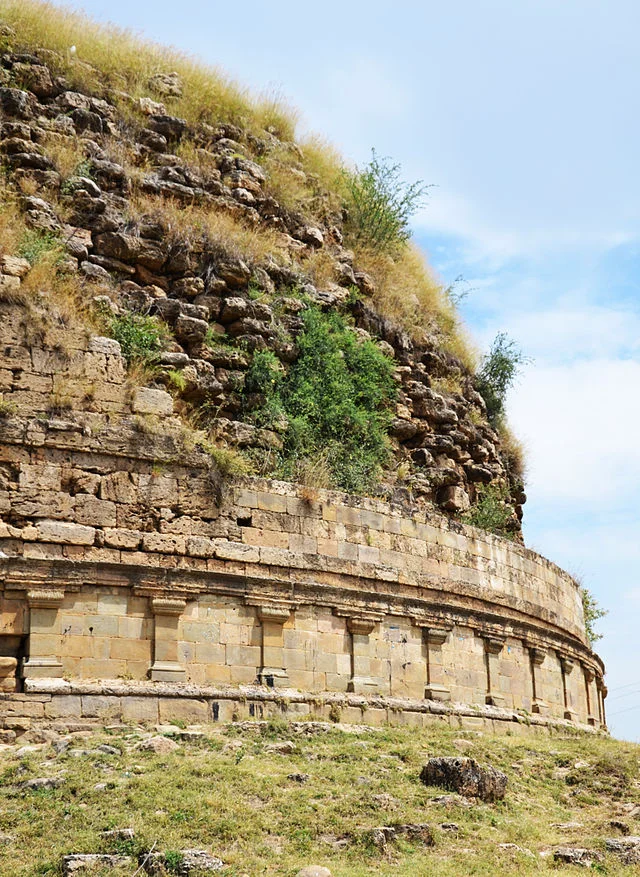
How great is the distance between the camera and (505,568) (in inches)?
806

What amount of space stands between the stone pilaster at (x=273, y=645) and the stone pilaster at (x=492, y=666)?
4.18 metres

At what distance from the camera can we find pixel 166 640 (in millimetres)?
15461

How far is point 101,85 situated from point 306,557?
10.5m

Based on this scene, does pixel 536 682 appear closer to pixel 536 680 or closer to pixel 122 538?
pixel 536 680

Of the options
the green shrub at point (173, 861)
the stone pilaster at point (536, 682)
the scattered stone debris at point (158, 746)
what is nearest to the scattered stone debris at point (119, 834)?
the green shrub at point (173, 861)

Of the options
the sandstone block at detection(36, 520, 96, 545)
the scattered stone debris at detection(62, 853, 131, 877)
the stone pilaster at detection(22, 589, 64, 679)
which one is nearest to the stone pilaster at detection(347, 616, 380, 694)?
the sandstone block at detection(36, 520, 96, 545)

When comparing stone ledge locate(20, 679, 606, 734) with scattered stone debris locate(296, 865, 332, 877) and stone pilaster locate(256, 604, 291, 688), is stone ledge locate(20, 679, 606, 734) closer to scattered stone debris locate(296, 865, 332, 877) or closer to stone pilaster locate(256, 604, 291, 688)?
stone pilaster locate(256, 604, 291, 688)

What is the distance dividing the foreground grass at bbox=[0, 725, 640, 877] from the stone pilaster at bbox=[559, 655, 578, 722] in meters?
5.85

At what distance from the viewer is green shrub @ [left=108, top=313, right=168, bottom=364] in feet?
58.9

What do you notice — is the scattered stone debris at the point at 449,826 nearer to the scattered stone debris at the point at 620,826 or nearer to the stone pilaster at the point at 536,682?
the scattered stone debris at the point at 620,826

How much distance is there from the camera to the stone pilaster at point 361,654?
1703 cm

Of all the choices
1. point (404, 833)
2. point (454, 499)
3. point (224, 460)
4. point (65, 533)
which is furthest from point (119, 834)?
point (454, 499)

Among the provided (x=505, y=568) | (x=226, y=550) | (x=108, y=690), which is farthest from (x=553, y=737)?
(x=108, y=690)

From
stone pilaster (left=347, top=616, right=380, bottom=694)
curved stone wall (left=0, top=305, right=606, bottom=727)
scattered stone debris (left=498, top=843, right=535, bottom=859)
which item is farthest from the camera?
stone pilaster (left=347, top=616, right=380, bottom=694)
